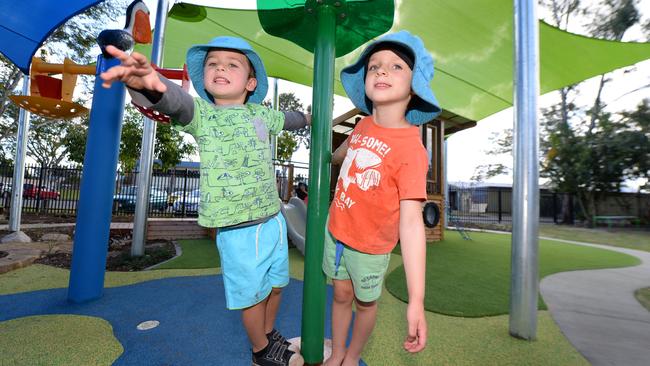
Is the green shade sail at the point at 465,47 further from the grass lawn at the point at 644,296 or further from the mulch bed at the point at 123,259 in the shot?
the mulch bed at the point at 123,259

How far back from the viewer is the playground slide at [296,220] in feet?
17.5

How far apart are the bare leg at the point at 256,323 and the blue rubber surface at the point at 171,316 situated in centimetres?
29

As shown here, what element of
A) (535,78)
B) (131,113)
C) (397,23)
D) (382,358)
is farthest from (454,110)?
(131,113)

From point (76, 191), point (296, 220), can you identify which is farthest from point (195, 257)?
point (76, 191)

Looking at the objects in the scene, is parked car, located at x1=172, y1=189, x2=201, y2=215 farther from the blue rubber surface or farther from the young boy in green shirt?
the young boy in green shirt

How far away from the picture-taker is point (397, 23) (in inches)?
198

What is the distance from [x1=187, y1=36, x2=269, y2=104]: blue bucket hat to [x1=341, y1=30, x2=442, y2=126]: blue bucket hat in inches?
17.9

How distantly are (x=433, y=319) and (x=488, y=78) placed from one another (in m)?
5.02

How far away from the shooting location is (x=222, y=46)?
1.46 metres

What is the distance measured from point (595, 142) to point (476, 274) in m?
15.6

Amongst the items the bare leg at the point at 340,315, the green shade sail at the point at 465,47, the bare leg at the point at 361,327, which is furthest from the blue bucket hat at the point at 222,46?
the green shade sail at the point at 465,47

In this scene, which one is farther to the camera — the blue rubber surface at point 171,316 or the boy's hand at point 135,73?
the blue rubber surface at point 171,316

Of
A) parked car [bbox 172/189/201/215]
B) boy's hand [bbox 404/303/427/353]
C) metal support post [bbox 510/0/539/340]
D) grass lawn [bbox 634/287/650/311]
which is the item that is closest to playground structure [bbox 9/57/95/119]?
boy's hand [bbox 404/303/427/353]

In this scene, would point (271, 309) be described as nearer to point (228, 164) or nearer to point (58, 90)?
point (228, 164)
